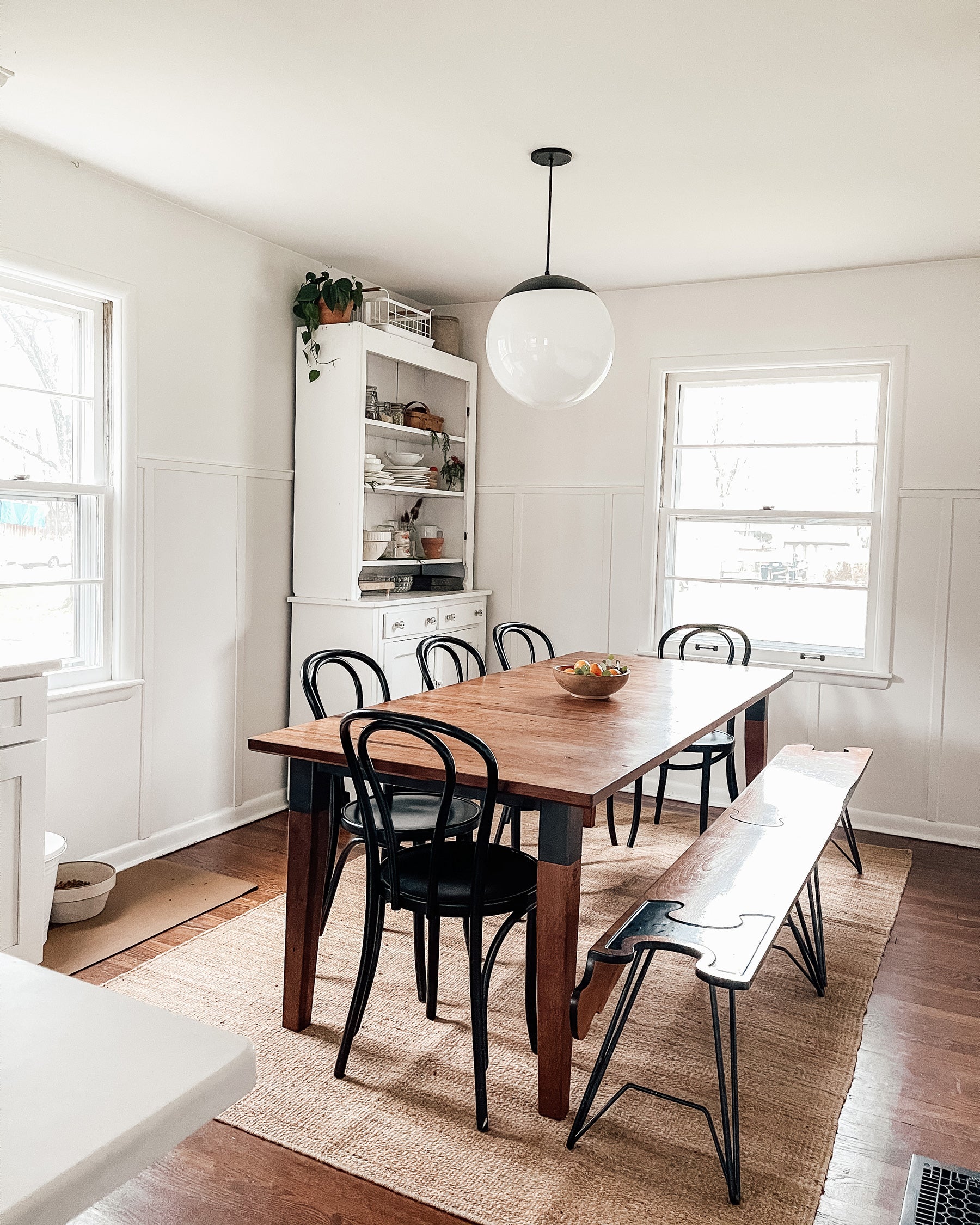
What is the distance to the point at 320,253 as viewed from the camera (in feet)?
14.4

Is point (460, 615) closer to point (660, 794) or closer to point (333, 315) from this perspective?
point (660, 794)

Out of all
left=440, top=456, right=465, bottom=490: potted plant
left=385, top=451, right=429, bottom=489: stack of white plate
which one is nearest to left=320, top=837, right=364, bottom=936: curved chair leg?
left=385, top=451, right=429, bottom=489: stack of white plate

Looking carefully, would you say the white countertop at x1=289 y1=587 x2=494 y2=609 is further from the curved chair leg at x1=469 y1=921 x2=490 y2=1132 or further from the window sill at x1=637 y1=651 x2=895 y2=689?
the curved chair leg at x1=469 y1=921 x2=490 y2=1132

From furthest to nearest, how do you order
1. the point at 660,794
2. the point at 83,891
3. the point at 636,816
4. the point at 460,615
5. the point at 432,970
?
the point at 460,615 → the point at 660,794 → the point at 636,816 → the point at 83,891 → the point at 432,970

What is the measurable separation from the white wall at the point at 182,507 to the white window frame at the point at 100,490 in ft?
0.23

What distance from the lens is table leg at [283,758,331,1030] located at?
8.21ft

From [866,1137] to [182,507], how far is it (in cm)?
310

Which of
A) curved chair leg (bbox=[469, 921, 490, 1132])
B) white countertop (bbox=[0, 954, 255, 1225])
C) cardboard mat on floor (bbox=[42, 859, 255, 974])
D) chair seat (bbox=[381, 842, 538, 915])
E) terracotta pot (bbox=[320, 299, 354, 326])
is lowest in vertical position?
cardboard mat on floor (bbox=[42, 859, 255, 974])

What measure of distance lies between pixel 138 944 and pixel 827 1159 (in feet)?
6.77

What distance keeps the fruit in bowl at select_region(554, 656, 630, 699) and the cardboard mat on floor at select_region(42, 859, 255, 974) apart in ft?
4.62

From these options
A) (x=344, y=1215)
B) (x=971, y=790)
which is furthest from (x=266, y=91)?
(x=971, y=790)

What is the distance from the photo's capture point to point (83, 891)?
10.4 ft

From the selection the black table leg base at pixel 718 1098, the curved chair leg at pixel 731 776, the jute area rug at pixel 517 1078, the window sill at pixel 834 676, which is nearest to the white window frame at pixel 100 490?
the jute area rug at pixel 517 1078

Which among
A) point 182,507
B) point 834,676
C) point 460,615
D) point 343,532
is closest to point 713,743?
point 834,676
